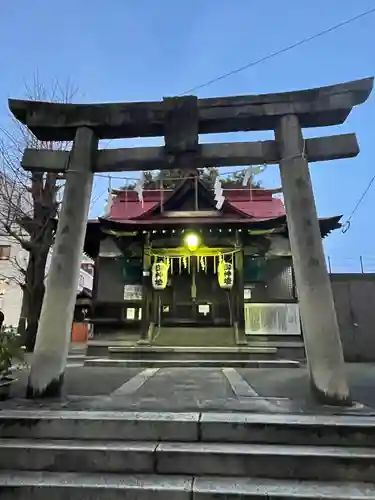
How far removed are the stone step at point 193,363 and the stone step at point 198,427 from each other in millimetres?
6085

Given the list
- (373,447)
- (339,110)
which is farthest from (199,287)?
(373,447)

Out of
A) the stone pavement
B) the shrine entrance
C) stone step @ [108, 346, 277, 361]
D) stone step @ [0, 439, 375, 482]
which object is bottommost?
stone step @ [0, 439, 375, 482]

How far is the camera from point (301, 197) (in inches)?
191

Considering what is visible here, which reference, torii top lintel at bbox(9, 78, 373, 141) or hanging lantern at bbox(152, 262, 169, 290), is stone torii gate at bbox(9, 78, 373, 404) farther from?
hanging lantern at bbox(152, 262, 169, 290)

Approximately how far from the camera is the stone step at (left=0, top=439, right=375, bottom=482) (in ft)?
9.84

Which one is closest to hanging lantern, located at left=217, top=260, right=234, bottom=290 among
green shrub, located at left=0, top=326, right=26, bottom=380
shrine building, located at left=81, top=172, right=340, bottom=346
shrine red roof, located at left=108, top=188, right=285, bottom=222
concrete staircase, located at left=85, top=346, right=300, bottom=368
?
shrine building, located at left=81, top=172, right=340, bottom=346

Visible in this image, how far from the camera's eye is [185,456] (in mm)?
3066

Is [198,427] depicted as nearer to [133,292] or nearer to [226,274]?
[226,274]

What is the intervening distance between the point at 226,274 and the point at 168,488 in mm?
9043

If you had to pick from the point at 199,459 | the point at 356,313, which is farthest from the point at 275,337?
the point at 199,459

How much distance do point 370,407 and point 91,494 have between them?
3115 millimetres

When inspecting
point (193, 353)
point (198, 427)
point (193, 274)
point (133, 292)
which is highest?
point (193, 274)

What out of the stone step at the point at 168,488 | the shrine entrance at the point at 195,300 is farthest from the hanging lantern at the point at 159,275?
the stone step at the point at 168,488

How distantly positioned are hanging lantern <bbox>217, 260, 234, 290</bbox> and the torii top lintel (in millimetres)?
6725
